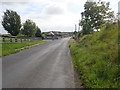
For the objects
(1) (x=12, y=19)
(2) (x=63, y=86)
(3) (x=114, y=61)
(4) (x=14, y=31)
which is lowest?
(2) (x=63, y=86)

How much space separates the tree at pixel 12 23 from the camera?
161ft

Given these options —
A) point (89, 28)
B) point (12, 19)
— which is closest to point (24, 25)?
point (12, 19)

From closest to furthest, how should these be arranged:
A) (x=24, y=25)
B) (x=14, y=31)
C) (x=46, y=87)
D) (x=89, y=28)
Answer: (x=46, y=87) → (x=89, y=28) → (x=14, y=31) → (x=24, y=25)

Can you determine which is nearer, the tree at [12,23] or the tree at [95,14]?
the tree at [95,14]

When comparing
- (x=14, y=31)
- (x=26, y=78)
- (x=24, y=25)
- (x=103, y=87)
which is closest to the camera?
(x=103, y=87)

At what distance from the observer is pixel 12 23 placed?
49.1 m

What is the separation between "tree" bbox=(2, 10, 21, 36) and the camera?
4916 centimetres

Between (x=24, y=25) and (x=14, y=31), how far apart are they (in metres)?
12.2

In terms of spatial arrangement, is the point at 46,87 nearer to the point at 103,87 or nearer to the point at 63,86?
the point at 63,86

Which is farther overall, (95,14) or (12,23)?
(12,23)

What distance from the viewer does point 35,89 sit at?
20.2 ft

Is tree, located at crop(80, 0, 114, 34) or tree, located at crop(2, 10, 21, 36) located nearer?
tree, located at crop(80, 0, 114, 34)

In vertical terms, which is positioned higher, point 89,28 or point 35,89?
point 89,28

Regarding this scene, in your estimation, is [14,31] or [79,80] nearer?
[79,80]
